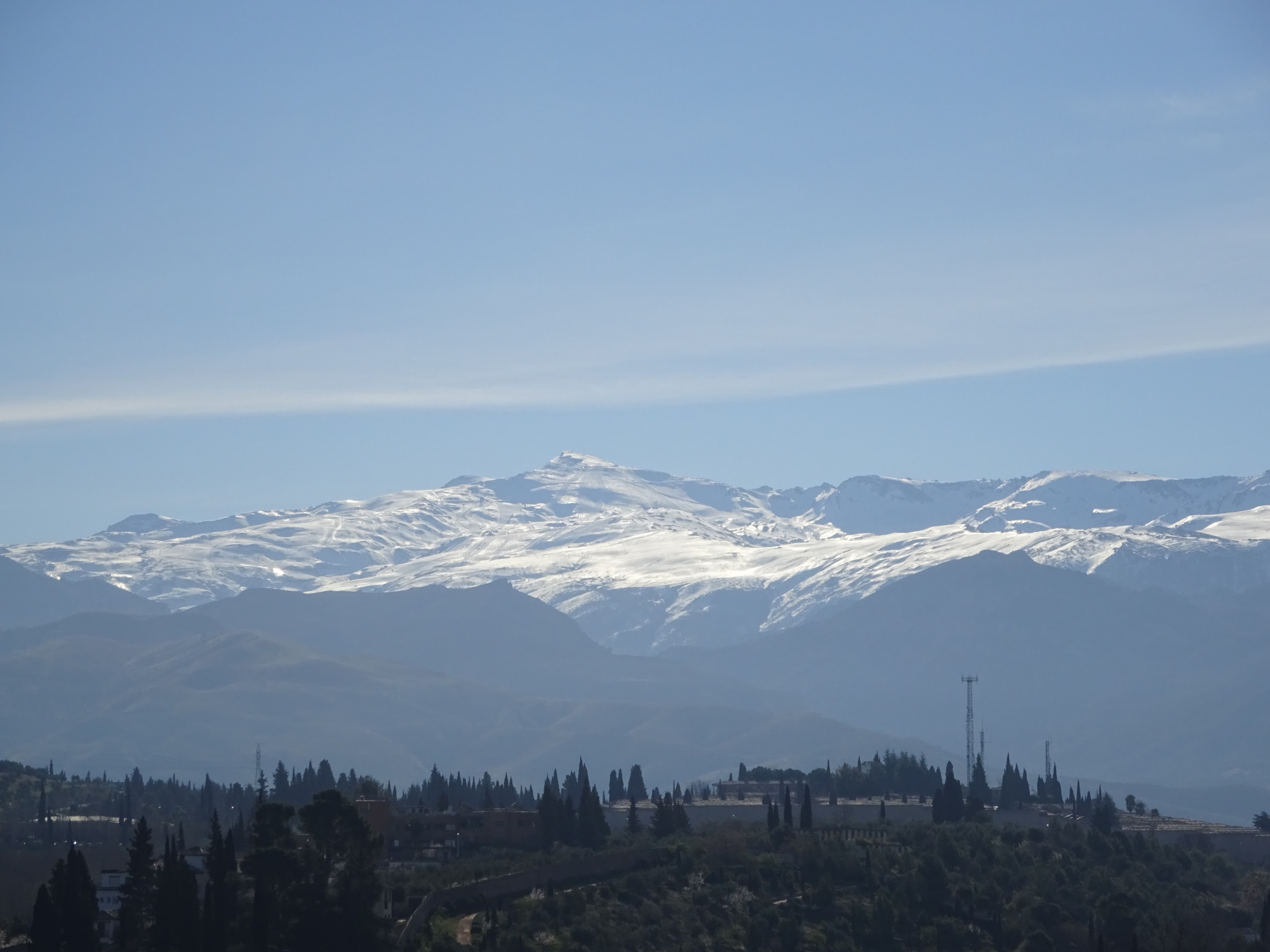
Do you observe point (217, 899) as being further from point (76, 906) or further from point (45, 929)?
point (45, 929)

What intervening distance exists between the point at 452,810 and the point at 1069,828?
51.3 meters

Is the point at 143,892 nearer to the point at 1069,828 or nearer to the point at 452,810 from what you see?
the point at 452,810

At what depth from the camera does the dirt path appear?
118m

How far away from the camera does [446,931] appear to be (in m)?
118

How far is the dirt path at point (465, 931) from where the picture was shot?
388 ft

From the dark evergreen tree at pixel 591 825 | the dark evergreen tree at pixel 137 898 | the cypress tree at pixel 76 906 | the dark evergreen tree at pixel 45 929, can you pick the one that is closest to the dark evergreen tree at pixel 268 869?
the dark evergreen tree at pixel 137 898

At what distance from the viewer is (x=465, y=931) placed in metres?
121

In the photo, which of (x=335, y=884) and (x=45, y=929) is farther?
(x=335, y=884)

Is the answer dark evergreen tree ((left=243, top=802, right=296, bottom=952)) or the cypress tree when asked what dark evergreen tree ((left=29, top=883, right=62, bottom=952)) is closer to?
the cypress tree

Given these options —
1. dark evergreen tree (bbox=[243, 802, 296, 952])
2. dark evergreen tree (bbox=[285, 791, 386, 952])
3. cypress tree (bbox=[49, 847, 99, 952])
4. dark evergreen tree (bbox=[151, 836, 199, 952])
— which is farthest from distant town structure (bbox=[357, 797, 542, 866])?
cypress tree (bbox=[49, 847, 99, 952])

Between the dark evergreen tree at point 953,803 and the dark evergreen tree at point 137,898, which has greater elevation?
the dark evergreen tree at point 953,803

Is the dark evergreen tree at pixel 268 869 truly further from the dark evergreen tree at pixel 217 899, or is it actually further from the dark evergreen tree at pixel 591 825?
the dark evergreen tree at pixel 591 825

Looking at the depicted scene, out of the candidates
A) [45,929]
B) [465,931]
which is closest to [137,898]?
[45,929]

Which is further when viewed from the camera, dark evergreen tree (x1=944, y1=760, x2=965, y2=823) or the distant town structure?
dark evergreen tree (x1=944, y1=760, x2=965, y2=823)
